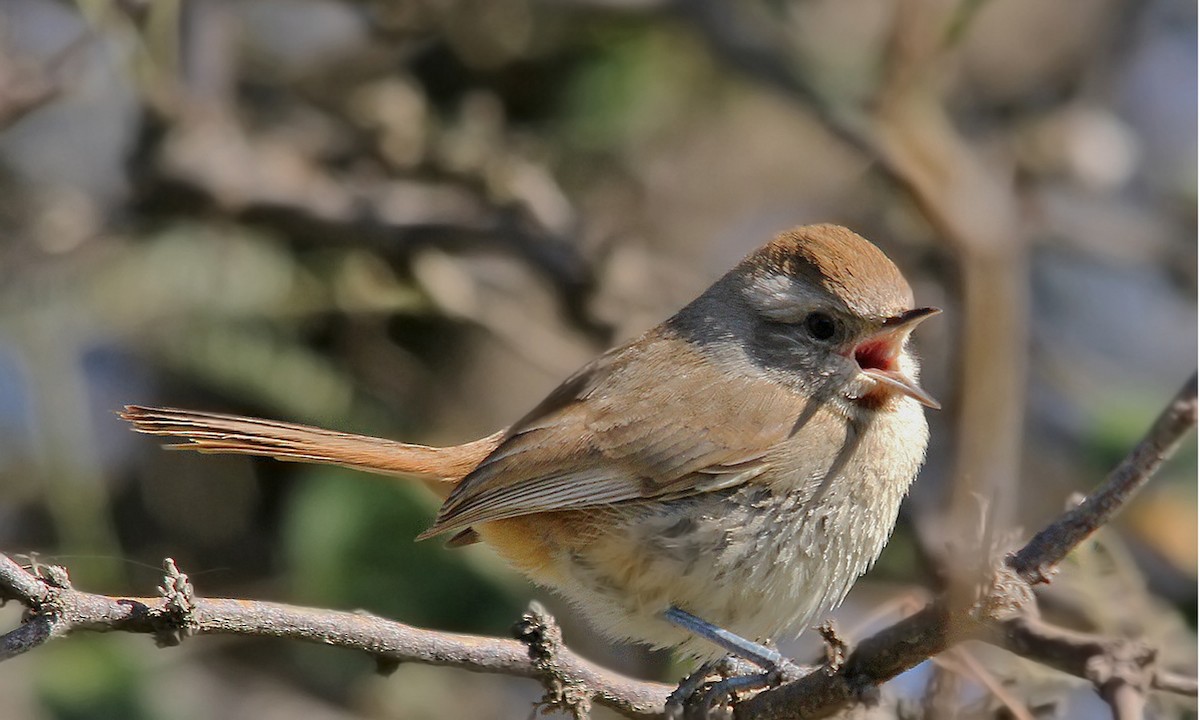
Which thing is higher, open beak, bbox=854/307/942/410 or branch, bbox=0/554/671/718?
open beak, bbox=854/307/942/410

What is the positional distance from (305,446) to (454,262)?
1869 mm

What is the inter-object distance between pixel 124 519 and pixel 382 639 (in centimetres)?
269

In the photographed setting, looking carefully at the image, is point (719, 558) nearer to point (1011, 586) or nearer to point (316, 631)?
point (316, 631)

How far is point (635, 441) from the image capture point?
3.62 m

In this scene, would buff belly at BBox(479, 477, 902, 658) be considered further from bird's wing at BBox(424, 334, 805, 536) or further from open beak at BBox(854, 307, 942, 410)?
open beak at BBox(854, 307, 942, 410)

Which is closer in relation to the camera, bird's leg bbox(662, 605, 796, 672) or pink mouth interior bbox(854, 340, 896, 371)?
bird's leg bbox(662, 605, 796, 672)

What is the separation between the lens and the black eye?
3.67m

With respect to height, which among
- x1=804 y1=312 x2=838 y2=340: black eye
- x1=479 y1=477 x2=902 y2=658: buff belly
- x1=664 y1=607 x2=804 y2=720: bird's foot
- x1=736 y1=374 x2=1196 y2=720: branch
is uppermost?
x1=804 y1=312 x2=838 y2=340: black eye

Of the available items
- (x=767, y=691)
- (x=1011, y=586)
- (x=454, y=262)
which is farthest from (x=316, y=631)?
(x=454, y=262)

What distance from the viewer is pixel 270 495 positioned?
5297 millimetres

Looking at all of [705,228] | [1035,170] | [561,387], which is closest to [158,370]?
[561,387]

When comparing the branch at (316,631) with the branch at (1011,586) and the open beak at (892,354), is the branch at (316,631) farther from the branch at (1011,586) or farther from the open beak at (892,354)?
the open beak at (892,354)

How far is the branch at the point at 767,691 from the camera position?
2162 millimetres

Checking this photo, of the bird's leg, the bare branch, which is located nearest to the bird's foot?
the bird's leg
